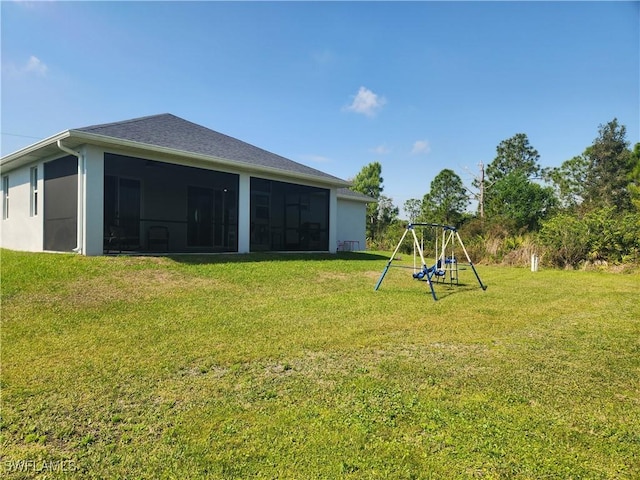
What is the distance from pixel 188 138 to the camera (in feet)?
38.8

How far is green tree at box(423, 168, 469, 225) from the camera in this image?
26875 mm

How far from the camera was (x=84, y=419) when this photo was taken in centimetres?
244

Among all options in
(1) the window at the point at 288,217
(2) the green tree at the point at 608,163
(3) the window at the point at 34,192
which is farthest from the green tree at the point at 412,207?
(3) the window at the point at 34,192

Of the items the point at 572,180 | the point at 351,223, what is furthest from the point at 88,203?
the point at 572,180

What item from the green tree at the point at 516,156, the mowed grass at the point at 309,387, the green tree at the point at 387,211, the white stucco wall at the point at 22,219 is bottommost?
the mowed grass at the point at 309,387

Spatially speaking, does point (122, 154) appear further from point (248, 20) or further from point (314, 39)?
point (314, 39)

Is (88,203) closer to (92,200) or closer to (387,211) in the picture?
(92,200)

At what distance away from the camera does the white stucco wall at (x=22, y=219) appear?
1105cm

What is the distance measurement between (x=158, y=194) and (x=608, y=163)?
32.6 meters

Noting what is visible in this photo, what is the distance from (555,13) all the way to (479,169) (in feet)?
63.9

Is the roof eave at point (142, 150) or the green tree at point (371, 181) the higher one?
the green tree at point (371, 181)

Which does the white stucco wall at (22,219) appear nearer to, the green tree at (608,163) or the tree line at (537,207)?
the tree line at (537,207)

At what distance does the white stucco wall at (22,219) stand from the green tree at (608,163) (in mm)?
33305

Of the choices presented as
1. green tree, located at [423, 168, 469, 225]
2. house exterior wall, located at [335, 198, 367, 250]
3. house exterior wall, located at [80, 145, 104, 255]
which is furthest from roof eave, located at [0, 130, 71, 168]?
green tree, located at [423, 168, 469, 225]
